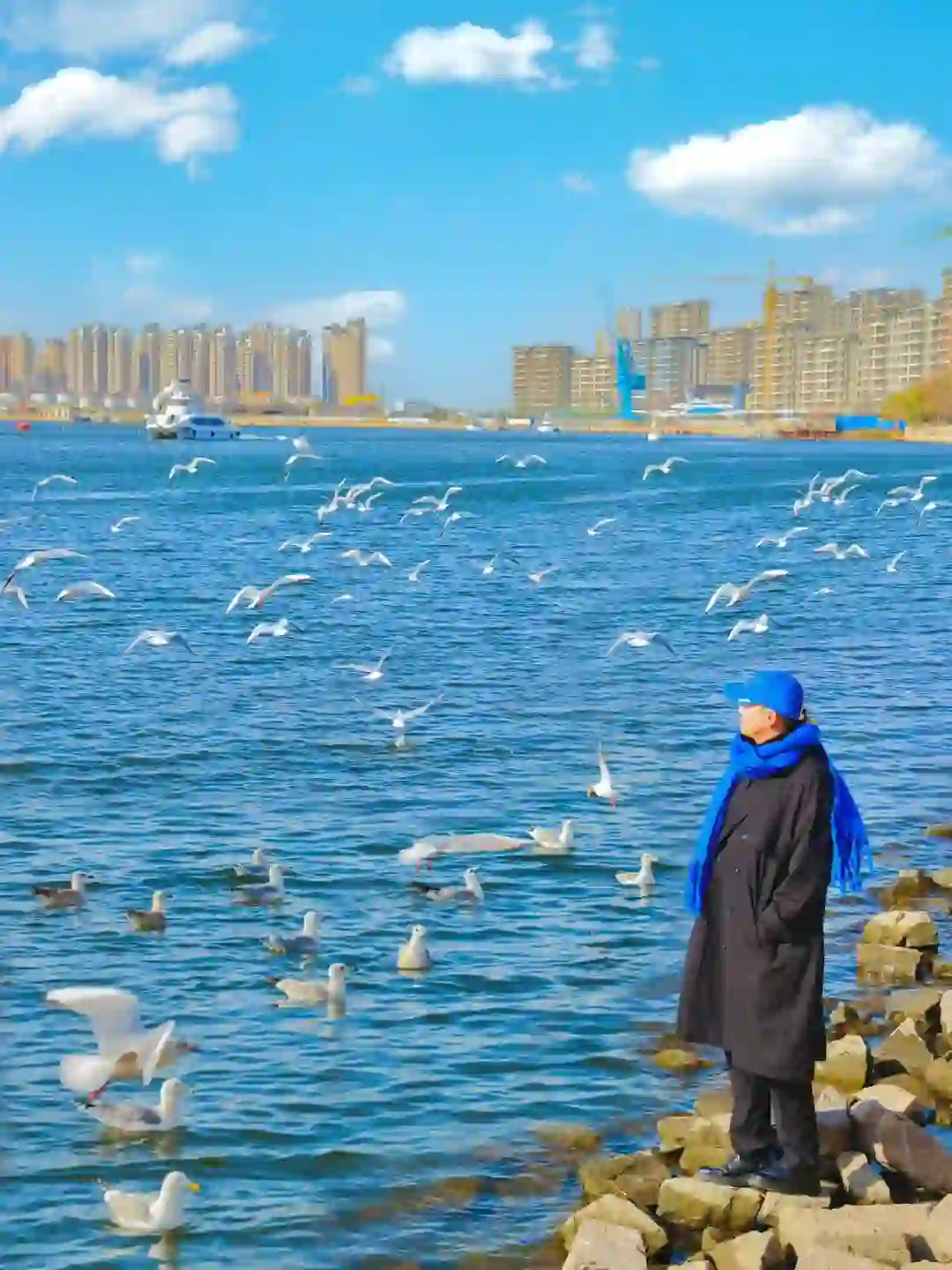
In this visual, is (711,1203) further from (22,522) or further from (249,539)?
(22,522)

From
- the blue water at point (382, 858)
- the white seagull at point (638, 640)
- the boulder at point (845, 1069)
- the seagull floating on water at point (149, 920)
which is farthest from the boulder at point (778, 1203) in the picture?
the white seagull at point (638, 640)

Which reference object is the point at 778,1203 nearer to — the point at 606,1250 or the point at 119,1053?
the point at 606,1250

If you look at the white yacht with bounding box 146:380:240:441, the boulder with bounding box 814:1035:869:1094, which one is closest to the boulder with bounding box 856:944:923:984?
the boulder with bounding box 814:1035:869:1094

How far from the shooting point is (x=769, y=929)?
6453 millimetres

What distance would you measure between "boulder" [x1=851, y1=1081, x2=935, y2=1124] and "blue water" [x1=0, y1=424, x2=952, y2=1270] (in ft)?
3.72

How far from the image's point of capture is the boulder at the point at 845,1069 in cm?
828

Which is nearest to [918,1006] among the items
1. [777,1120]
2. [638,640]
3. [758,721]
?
[777,1120]

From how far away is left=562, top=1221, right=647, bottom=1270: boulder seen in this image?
665 centimetres

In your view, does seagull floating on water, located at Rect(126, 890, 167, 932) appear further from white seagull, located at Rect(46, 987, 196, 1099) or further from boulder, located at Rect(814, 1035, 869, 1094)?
boulder, located at Rect(814, 1035, 869, 1094)

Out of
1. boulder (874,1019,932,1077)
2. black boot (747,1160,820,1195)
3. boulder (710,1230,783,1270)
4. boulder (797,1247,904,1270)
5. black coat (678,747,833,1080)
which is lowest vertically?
boulder (874,1019,932,1077)

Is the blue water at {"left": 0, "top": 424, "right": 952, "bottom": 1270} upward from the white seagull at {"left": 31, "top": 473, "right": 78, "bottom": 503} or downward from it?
downward

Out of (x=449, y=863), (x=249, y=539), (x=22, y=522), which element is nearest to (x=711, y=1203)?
(x=449, y=863)

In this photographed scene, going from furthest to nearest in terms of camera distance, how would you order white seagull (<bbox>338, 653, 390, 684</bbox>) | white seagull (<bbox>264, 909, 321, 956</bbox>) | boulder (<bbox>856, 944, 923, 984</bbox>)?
white seagull (<bbox>338, 653, 390, 684</bbox>), white seagull (<bbox>264, 909, 321, 956</bbox>), boulder (<bbox>856, 944, 923, 984</bbox>)

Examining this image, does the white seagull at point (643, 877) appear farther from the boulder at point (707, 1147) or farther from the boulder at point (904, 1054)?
the boulder at point (707, 1147)
